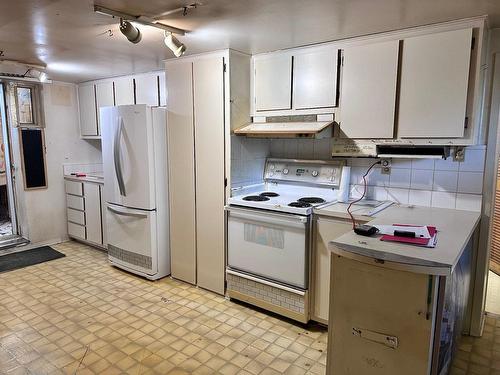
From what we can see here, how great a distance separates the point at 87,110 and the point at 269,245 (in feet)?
11.4

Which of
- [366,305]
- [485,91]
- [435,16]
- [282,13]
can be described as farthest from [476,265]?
[282,13]

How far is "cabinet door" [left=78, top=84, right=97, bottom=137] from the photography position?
460 centimetres

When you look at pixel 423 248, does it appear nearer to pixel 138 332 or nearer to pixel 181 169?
pixel 138 332

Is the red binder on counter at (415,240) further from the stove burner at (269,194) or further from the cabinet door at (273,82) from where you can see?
the cabinet door at (273,82)

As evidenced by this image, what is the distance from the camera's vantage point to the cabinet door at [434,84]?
84.7 inches

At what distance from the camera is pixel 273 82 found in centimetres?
295

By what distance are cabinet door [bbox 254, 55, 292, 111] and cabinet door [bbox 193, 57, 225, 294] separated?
1.13 feet

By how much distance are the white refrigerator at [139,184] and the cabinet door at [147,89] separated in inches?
19.9

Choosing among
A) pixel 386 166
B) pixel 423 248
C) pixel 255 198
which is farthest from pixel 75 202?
pixel 423 248

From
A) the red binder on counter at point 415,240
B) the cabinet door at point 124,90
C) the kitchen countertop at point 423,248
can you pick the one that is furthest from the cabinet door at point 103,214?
the red binder on counter at point 415,240

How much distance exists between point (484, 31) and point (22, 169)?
197 inches

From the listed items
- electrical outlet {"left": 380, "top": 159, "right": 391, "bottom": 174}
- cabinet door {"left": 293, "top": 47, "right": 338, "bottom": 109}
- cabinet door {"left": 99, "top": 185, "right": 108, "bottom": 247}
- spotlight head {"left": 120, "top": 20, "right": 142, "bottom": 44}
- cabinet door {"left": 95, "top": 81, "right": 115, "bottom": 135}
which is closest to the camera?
spotlight head {"left": 120, "top": 20, "right": 142, "bottom": 44}

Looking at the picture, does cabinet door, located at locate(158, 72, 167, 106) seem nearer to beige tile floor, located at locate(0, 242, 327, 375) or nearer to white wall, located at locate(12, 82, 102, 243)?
white wall, located at locate(12, 82, 102, 243)

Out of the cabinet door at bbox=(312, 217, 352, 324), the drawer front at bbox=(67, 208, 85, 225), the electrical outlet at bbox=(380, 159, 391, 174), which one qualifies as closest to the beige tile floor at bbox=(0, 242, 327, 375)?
the cabinet door at bbox=(312, 217, 352, 324)
